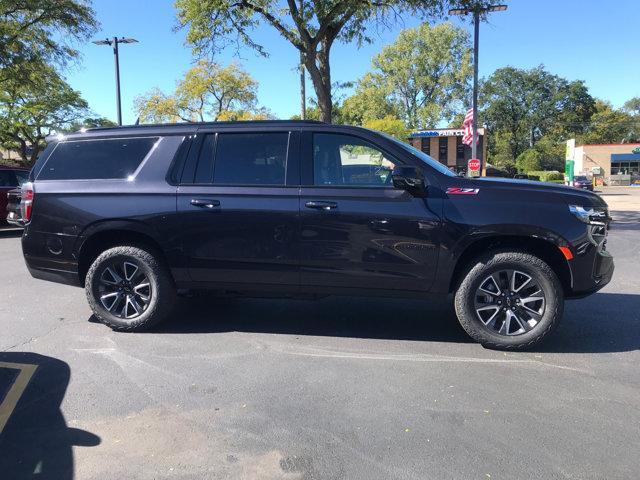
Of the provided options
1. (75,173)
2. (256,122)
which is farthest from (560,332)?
(75,173)

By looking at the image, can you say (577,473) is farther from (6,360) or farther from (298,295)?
(6,360)

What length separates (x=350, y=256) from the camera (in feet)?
15.2

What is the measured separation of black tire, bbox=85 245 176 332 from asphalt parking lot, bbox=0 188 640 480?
0.57 feet

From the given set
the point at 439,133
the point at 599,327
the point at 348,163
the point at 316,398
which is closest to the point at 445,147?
the point at 439,133

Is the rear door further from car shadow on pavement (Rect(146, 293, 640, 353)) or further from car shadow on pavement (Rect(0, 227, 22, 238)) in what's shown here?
car shadow on pavement (Rect(0, 227, 22, 238))

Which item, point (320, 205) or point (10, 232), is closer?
point (320, 205)

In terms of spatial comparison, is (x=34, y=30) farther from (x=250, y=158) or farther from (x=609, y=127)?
(x=609, y=127)

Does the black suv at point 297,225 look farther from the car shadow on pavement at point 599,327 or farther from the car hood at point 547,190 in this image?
the car shadow on pavement at point 599,327

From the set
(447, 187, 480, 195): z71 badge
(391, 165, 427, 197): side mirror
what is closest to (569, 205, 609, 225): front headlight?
(447, 187, 480, 195): z71 badge

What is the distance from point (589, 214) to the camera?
14.4 ft

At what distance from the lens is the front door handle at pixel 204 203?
4844mm

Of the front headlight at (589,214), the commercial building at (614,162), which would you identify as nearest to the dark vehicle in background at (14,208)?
the front headlight at (589,214)

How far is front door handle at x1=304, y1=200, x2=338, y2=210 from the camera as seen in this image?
182 inches

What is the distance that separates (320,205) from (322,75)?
10814 millimetres
